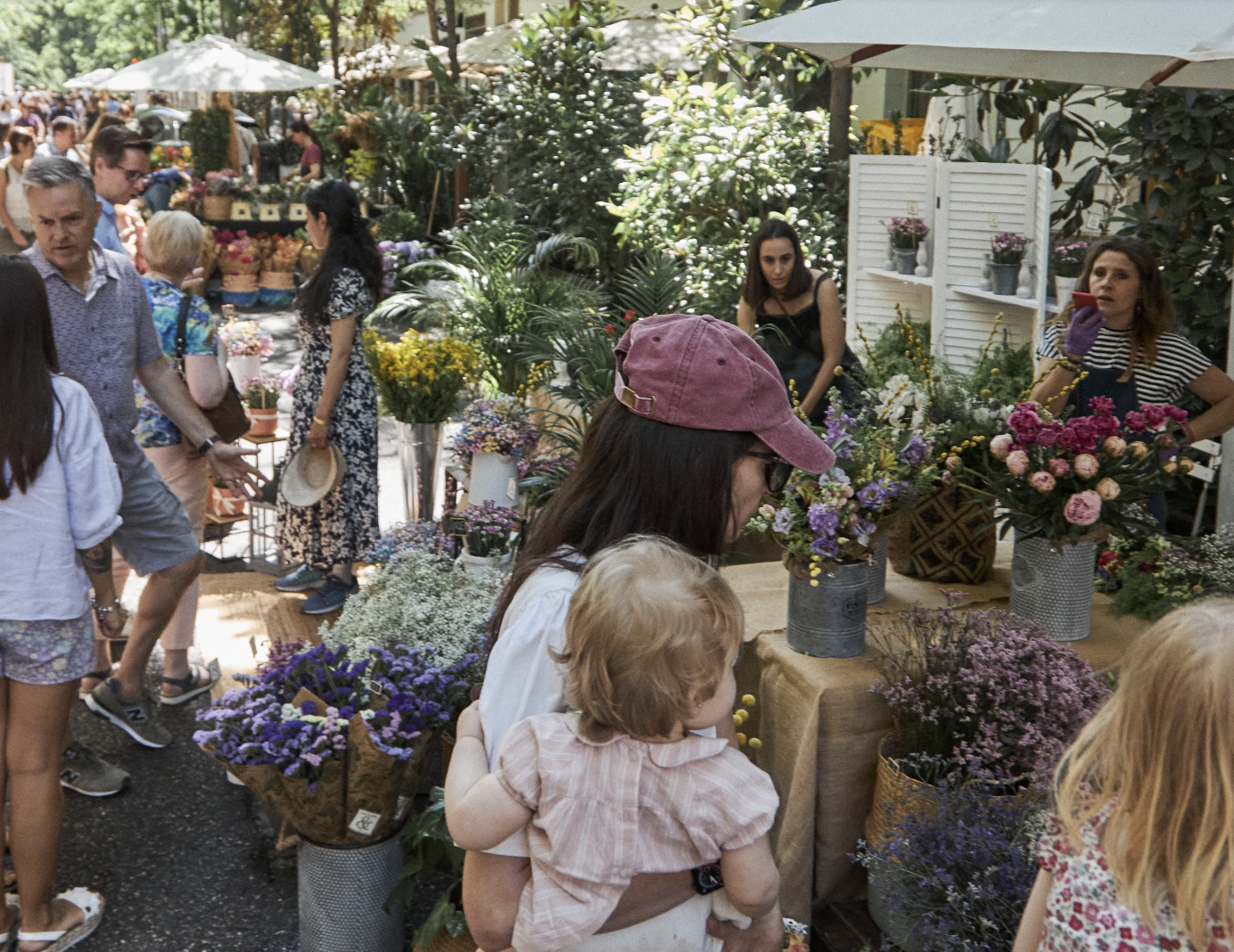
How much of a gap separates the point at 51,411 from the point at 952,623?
2188mm

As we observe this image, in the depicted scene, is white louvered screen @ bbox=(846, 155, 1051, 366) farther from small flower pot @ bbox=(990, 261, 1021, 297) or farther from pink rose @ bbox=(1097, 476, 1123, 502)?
pink rose @ bbox=(1097, 476, 1123, 502)

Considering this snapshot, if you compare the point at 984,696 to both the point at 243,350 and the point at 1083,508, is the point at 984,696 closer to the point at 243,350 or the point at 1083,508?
the point at 1083,508

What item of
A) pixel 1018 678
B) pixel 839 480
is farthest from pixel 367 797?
pixel 1018 678

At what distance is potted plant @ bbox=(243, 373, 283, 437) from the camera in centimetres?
632

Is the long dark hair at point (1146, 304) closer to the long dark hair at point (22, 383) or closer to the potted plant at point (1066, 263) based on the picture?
the potted plant at point (1066, 263)

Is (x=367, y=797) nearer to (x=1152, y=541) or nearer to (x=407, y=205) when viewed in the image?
(x=1152, y=541)

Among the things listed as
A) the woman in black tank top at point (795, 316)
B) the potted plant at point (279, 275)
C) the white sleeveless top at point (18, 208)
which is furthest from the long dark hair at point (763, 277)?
the potted plant at point (279, 275)

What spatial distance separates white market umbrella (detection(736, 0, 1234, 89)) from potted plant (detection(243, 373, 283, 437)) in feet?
10.9

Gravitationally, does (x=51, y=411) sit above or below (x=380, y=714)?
above

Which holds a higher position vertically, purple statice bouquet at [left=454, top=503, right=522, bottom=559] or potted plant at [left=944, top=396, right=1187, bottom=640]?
potted plant at [left=944, top=396, right=1187, bottom=640]

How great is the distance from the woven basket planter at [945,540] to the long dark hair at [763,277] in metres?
2.08

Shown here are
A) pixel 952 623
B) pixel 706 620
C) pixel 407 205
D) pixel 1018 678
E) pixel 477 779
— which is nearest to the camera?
pixel 706 620

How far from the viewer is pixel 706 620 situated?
154 cm

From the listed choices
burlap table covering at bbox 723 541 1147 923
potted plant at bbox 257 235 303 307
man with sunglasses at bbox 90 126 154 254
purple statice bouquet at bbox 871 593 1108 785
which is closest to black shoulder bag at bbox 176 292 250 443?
→ man with sunglasses at bbox 90 126 154 254
